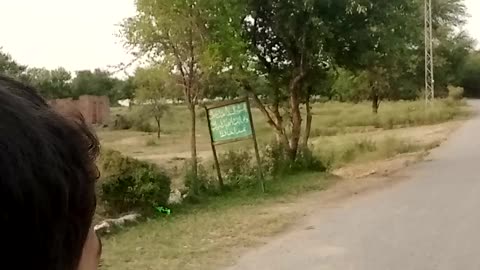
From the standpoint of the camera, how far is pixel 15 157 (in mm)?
723

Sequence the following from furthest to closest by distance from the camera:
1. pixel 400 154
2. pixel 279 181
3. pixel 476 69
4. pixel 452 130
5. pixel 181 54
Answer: pixel 476 69 < pixel 452 130 < pixel 400 154 < pixel 279 181 < pixel 181 54

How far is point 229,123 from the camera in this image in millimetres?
Result: 13461

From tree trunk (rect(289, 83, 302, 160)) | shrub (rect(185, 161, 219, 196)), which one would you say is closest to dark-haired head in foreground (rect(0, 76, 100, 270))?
shrub (rect(185, 161, 219, 196))

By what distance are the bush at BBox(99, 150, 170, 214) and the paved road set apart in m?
2.08

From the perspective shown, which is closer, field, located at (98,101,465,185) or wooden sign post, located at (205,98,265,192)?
wooden sign post, located at (205,98,265,192)

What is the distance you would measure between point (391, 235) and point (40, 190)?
28.1 feet

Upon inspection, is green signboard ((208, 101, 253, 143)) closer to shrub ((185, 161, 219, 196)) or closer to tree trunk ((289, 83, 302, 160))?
shrub ((185, 161, 219, 196))

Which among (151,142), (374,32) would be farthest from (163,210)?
(151,142)

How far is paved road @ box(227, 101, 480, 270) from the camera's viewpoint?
7738 millimetres

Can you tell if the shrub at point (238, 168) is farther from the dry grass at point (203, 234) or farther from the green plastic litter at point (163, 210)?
the green plastic litter at point (163, 210)

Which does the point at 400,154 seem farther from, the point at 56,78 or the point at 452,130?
the point at 56,78

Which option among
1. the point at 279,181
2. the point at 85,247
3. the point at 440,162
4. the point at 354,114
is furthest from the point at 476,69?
the point at 85,247

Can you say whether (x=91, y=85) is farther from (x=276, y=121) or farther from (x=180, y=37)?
(x=180, y=37)

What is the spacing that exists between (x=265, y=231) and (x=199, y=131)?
25334 mm
